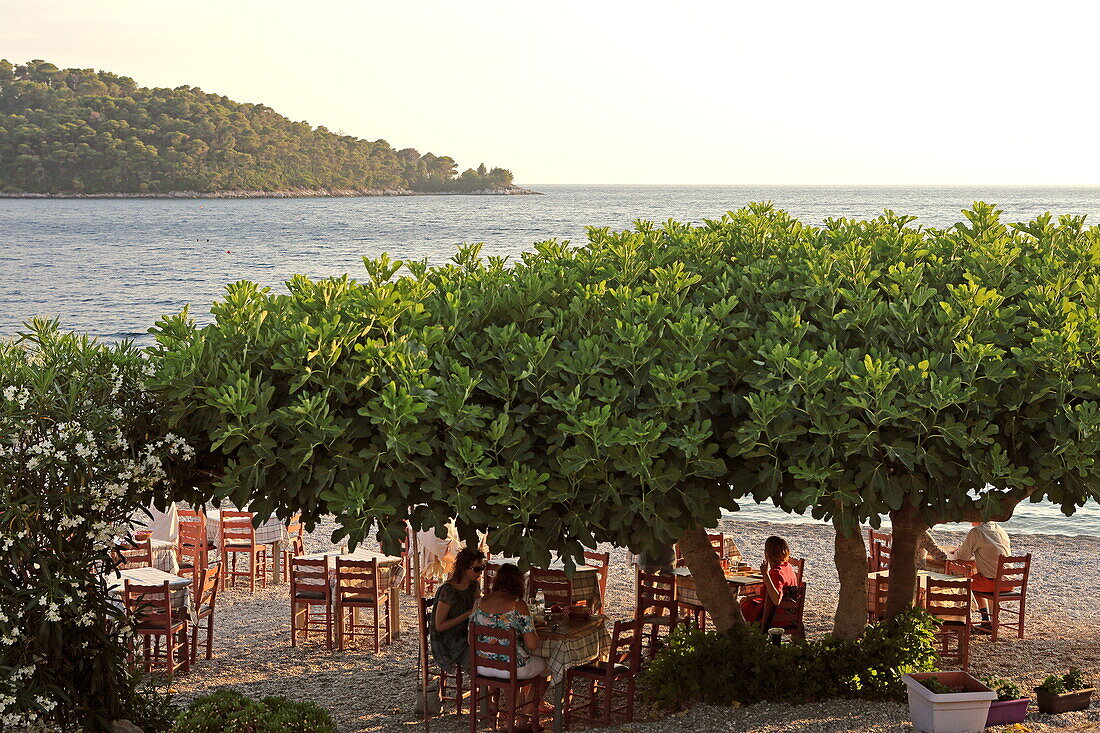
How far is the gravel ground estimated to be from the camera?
7871 millimetres

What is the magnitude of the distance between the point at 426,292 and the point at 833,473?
125 inches

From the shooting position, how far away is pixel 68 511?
21.7 feet

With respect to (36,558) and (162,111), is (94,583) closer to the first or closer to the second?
(36,558)

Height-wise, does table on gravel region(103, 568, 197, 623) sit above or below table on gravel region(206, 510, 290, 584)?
above

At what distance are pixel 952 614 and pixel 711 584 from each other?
289cm

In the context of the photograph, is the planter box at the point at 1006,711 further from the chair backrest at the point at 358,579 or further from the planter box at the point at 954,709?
the chair backrest at the point at 358,579

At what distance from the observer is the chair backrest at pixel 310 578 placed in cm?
1109

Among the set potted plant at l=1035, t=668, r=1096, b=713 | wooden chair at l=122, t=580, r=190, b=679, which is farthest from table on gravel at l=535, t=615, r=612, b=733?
wooden chair at l=122, t=580, r=190, b=679

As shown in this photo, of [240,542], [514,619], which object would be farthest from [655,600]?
[240,542]

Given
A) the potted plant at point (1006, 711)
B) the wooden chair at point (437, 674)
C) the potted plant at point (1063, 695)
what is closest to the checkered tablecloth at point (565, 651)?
the wooden chair at point (437, 674)

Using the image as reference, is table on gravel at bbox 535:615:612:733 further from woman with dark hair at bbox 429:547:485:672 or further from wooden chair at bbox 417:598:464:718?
wooden chair at bbox 417:598:464:718

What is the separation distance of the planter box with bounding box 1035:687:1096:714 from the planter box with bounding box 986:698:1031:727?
0.45 meters

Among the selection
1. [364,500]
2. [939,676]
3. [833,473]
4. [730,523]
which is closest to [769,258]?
[833,473]

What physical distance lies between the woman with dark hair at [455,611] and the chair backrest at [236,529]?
5.27 meters
